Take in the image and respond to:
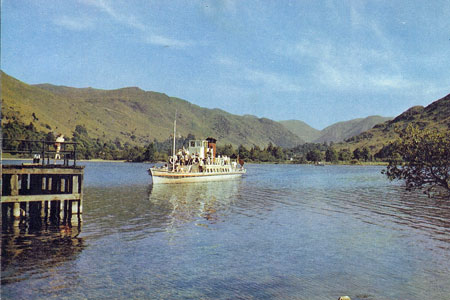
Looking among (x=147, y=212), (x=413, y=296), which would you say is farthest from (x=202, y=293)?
(x=147, y=212)

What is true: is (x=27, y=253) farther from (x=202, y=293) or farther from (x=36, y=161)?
(x=36, y=161)

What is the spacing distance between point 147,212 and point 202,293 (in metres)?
25.3

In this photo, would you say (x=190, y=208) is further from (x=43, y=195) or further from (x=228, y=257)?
(x=228, y=257)

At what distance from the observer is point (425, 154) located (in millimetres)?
18359

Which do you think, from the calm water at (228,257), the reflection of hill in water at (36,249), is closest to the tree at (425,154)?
the calm water at (228,257)

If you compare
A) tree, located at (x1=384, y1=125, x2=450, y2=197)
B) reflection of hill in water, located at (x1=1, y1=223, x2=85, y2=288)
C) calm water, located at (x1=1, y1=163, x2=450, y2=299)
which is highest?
tree, located at (x1=384, y1=125, x2=450, y2=197)

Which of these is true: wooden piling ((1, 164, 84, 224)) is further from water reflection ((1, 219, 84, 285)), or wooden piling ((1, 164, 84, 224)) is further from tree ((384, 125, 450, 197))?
tree ((384, 125, 450, 197))

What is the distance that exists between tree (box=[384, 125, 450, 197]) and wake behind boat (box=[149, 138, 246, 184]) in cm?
6200

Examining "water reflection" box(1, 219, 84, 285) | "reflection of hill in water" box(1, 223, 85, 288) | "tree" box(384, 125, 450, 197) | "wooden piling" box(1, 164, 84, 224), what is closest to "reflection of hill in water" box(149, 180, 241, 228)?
"wooden piling" box(1, 164, 84, 224)

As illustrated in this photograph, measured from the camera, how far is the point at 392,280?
19.6m

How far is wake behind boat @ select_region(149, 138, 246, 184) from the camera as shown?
79.4 meters

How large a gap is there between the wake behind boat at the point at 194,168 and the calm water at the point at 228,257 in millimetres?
38174

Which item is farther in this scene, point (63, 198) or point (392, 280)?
point (63, 198)

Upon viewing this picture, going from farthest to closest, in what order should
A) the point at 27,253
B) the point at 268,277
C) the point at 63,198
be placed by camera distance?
the point at 63,198 → the point at 27,253 → the point at 268,277
